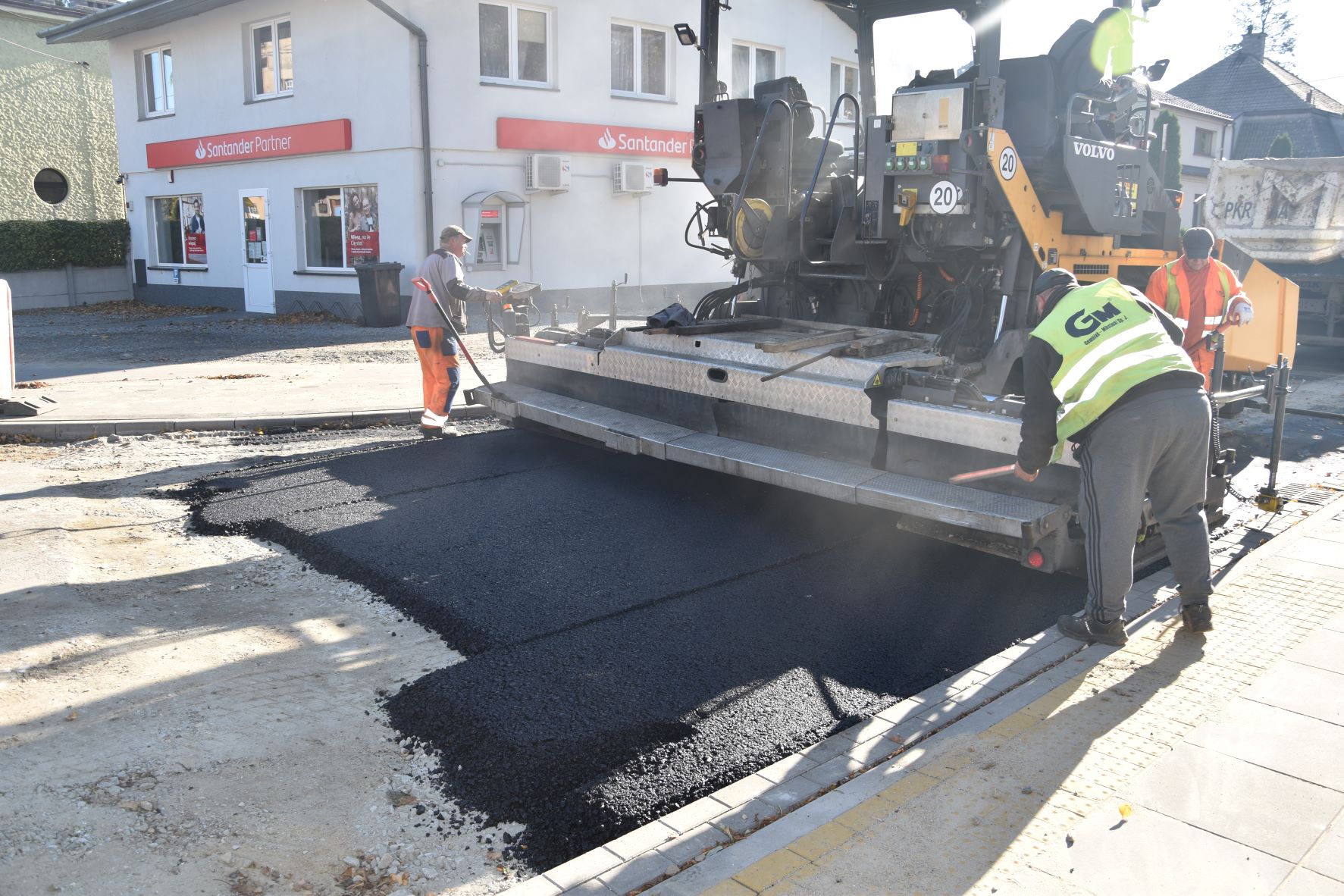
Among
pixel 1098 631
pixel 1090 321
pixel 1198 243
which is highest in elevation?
pixel 1198 243

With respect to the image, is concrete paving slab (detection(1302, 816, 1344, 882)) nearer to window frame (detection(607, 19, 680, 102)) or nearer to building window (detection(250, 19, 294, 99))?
window frame (detection(607, 19, 680, 102))

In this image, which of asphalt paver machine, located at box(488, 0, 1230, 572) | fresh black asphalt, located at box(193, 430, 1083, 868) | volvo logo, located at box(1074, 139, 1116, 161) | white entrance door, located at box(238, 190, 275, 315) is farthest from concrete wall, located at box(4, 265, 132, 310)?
volvo logo, located at box(1074, 139, 1116, 161)

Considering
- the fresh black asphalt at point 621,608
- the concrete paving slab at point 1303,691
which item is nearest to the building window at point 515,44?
the fresh black asphalt at point 621,608

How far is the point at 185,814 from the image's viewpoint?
3.10 m

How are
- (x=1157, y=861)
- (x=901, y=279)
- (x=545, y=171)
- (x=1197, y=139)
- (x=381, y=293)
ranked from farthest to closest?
1. (x=1197, y=139)
2. (x=545, y=171)
3. (x=381, y=293)
4. (x=901, y=279)
5. (x=1157, y=861)

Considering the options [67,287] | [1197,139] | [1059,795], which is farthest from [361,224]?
[1197,139]

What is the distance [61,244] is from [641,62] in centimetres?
1200

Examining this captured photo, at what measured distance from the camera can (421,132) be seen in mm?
16047

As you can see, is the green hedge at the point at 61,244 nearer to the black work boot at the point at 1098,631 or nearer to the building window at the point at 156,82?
the building window at the point at 156,82

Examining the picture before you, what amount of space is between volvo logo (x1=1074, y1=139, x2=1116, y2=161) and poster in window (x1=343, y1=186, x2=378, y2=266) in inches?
504

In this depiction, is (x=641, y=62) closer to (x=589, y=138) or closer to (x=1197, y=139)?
(x=589, y=138)

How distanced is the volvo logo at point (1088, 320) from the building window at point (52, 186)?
24.8 meters

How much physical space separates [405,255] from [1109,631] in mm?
14019

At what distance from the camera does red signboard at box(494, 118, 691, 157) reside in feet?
55.3
